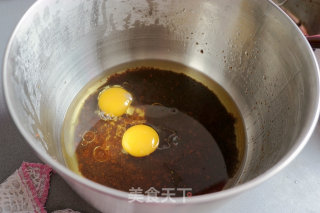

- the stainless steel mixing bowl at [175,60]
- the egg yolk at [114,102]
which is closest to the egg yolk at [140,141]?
the egg yolk at [114,102]

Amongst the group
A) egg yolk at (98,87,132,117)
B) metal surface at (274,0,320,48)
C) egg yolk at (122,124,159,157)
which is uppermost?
metal surface at (274,0,320,48)

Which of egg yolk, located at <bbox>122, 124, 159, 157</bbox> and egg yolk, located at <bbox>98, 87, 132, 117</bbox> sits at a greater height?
egg yolk, located at <bbox>98, 87, 132, 117</bbox>

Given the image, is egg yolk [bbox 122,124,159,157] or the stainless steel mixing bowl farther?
egg yolk [bbox 122,124,159,157]

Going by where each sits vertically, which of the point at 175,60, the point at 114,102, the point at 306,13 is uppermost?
the point at 306,13

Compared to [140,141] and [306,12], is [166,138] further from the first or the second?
[306,12]

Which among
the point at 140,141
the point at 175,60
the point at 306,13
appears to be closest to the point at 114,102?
the point at 140,141

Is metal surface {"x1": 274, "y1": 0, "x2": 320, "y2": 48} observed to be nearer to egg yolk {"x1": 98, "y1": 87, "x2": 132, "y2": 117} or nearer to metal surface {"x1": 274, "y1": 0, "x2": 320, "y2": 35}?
metal surface {"x1": 274, "y1": 0, "x2": 320, "y2": 35}

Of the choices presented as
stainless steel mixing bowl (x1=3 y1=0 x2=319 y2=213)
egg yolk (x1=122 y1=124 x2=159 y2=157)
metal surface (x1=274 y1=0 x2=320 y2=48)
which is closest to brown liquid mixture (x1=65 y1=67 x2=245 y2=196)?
egg yolk (x1=122 y1=124 x2=159 y2=157)
